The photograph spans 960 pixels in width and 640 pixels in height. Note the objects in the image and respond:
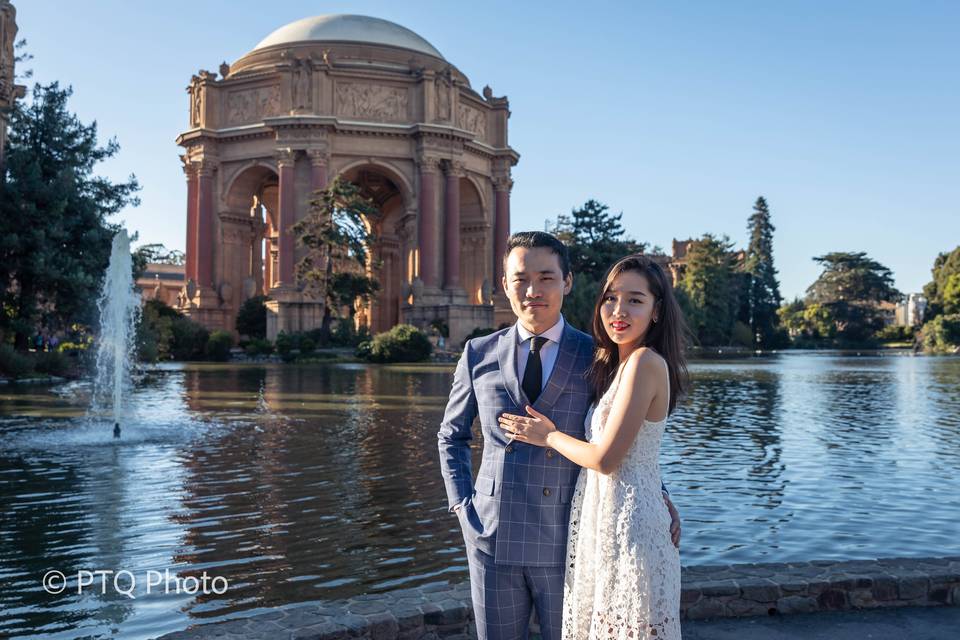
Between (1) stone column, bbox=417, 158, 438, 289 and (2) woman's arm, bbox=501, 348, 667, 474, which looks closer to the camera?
(2) woman's arm, bbox=501, 348, 667, 474

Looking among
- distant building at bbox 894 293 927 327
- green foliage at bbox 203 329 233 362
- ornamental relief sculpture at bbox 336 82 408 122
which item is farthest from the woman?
distant building at bbox 894 293 927 327

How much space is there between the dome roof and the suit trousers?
2144 inches

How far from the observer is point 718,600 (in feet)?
15.5

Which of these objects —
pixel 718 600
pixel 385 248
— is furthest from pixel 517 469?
pixel 385 248

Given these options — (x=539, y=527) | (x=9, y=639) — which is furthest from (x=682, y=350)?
(x=9, y=639)

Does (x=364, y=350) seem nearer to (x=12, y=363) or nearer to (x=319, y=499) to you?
(x=12, y=363)

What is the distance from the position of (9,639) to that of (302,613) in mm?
1799

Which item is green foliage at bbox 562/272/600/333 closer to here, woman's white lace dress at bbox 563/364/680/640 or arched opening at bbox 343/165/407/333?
arched opening at bbox 343/165/407/333

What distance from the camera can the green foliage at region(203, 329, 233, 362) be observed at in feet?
135

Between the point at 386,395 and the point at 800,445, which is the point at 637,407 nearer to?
the point at 800,445

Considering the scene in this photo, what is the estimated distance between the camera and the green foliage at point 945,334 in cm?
6979

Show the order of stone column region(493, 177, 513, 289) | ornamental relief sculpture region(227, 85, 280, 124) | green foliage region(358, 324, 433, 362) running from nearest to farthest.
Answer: green foliage region(358, 324, 433, 362), ornamental relief sculpture region(227, 85, 280, 124), stone column region(493, 177, 513, 289)

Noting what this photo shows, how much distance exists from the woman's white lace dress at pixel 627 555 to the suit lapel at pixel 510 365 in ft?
1.01

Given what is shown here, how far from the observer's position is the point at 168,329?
37.4m
